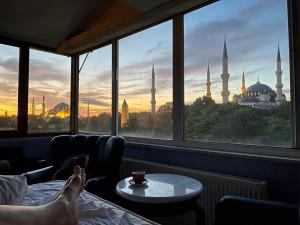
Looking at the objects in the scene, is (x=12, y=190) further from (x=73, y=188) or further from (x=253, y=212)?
(x=253, y=212)

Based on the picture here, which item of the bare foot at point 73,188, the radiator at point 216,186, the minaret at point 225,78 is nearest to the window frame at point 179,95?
the radiator at point 216,186

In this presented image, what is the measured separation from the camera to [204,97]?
7.30 feet

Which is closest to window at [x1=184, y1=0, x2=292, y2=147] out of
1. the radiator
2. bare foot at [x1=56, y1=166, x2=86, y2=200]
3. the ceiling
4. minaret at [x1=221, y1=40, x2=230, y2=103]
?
minaret at [x1=221, y1=40, x2=230, y2=103]

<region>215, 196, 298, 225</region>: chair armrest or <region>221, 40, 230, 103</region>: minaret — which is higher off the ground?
<region>221, 40, 230, 103</region>: minaret

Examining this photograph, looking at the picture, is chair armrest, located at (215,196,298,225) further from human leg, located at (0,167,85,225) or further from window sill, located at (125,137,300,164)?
human leg, located at (0,167,85,225)

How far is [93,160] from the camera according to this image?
2379 mm

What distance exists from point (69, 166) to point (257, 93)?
6.02 feet

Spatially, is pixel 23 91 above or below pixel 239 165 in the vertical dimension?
above

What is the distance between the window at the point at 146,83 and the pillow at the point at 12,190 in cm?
160

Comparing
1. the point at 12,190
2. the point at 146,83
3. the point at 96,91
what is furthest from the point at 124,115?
the point at 12,190

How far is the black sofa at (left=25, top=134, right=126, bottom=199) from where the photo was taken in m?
1.99

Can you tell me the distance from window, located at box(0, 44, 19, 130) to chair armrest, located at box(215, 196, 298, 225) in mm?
3084

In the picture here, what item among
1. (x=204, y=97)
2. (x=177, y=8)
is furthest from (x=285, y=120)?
(x=177, y=8)

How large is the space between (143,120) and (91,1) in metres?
1.65
